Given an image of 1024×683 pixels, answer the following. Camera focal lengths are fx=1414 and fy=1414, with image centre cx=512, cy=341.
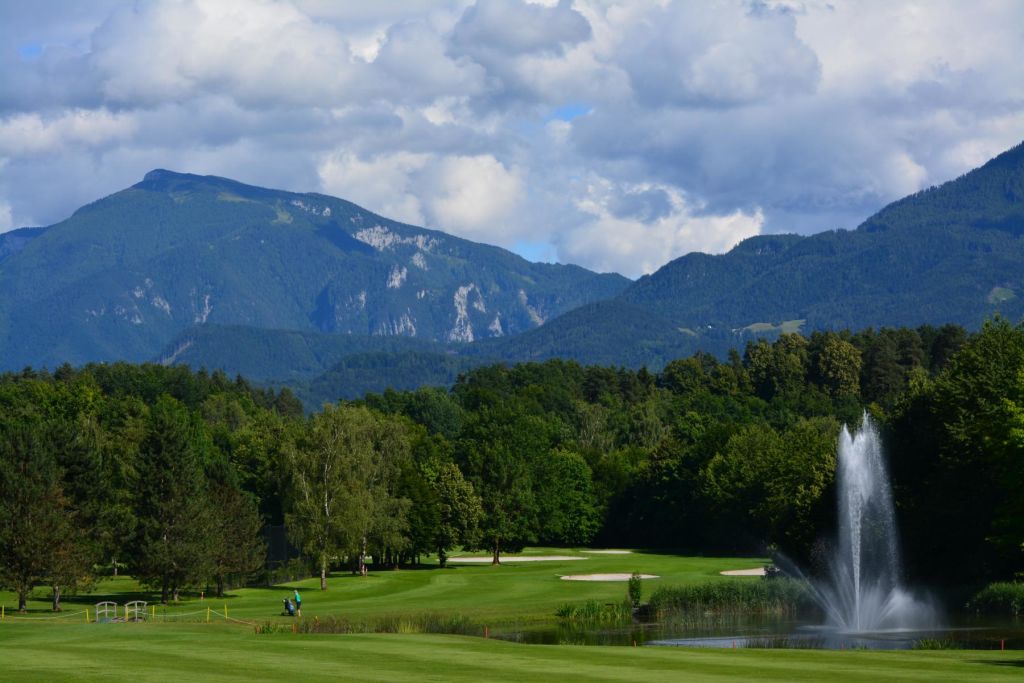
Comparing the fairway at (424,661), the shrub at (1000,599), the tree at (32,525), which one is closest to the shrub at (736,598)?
the shrub at (1000,599)

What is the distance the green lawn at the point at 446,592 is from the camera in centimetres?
7331

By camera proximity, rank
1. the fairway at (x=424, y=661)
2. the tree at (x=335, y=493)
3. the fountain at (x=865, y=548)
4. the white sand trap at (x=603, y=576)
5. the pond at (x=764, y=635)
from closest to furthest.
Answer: the fairway at (x=424, y=661)
the pond at (x=764, y=635)
the fountain at (x=865, y=548)
the tree at (x=335, y=493)
the white sand trap at (x=603, y=576)

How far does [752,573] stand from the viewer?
96.4 m

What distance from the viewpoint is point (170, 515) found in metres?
83.4

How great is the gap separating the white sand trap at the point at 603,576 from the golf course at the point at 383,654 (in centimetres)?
1407

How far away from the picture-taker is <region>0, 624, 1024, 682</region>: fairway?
3975cm

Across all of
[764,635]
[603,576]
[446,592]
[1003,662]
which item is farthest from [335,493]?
[1003,662]

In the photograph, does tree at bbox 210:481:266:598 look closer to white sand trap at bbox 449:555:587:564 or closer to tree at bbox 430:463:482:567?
tree at bbox 430:463:482:567

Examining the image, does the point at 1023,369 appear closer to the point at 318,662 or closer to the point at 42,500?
the point at 318,662

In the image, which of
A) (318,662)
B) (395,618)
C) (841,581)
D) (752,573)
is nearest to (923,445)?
(841,581)

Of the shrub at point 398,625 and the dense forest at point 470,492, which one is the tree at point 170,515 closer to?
Answer: the dense forest at point 470,492

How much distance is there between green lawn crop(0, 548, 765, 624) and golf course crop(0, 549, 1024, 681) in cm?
24

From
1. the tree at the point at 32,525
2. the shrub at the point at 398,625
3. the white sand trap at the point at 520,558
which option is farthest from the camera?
the white sand trap at the point at 520,558

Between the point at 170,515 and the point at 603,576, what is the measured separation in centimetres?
3106
